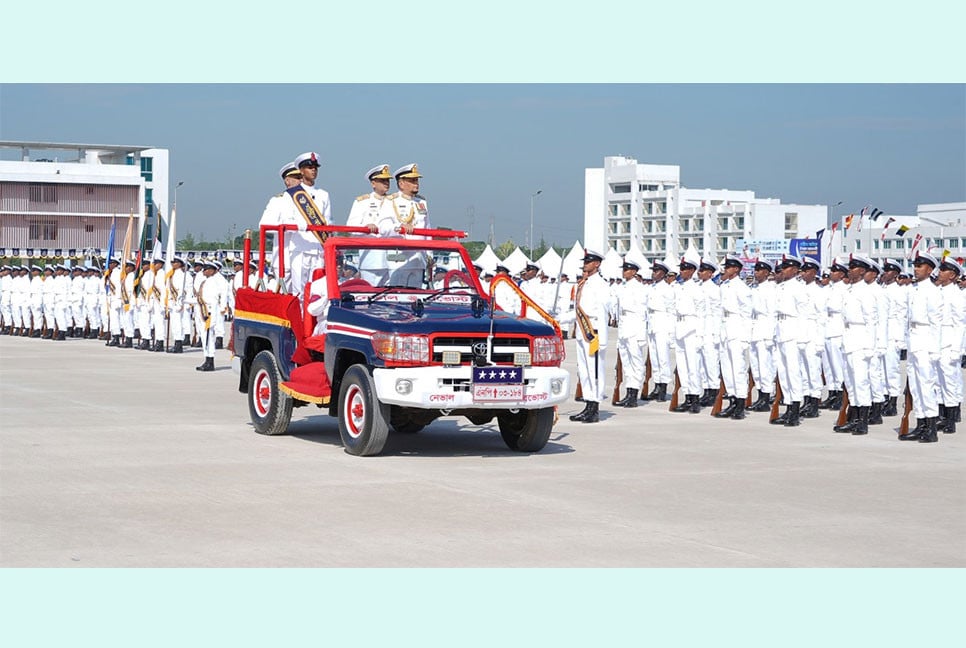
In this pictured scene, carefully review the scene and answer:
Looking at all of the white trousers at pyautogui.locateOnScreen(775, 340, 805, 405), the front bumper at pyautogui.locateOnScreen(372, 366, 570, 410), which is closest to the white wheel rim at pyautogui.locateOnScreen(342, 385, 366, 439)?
the front bumper at pyautogui.locateOnScreen(372, 366, 570, 410)

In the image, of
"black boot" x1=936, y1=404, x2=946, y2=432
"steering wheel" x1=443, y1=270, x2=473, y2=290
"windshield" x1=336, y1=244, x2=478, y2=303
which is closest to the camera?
"windshield" x1=336, y1=244, x2=478, y2=303

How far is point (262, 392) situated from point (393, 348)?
2936 mm

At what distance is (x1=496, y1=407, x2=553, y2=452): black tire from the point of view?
1270 centimetres

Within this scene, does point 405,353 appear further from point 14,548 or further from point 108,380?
point 108,380

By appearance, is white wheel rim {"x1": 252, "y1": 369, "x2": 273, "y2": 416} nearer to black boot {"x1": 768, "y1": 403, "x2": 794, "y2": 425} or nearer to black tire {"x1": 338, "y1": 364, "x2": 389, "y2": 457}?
black tire {"x1": 338, "y1": 364, "x2": 389, "y2": 457}

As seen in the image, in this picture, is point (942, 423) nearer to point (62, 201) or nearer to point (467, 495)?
point (467, 495)

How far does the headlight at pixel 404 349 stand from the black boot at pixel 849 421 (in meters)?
5.84

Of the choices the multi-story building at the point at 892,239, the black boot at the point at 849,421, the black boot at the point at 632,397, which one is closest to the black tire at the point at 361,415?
the black boot at the point at 849,421

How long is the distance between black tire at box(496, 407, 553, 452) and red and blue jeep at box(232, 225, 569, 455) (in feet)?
0.04

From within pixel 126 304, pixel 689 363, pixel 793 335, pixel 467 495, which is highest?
pixel 126 304

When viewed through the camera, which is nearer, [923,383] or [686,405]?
[923,383]

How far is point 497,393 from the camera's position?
12.0m

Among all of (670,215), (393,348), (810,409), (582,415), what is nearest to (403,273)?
(393,348)

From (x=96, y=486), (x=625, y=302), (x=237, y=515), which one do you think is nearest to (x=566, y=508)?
(x=237, y=515)
